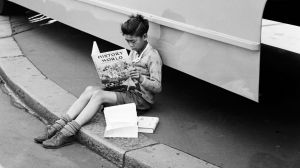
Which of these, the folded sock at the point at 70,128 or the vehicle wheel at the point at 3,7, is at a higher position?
the vehicle wheel at the point at 3,7

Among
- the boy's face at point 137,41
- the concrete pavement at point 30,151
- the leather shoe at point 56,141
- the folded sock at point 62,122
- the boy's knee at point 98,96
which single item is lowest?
the concrete pavement at point 30,151

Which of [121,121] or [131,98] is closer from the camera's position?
[121,121]

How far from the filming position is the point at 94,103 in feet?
13.8

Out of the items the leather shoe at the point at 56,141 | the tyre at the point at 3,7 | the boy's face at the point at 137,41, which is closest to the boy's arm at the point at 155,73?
the boy's face at the point at 137,41

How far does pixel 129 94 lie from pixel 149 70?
0.95ft

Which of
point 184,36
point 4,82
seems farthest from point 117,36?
point 4,82

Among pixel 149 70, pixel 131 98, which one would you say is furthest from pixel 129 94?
pixel 149 70

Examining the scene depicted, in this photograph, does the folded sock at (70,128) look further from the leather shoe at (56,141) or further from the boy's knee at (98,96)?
the boy's knee at (98,96)

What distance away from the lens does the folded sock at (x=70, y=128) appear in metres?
4.10

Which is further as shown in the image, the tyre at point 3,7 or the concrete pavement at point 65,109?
the tyre at point 3,7

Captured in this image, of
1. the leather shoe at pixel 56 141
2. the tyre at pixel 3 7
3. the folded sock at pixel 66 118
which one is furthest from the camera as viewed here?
the tyre at pixel 3 7

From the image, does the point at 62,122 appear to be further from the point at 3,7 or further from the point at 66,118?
the point at 3,7

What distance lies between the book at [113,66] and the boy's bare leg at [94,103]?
105 millimetres

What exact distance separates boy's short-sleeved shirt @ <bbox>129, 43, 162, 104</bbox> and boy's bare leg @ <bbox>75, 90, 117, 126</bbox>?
27cm
